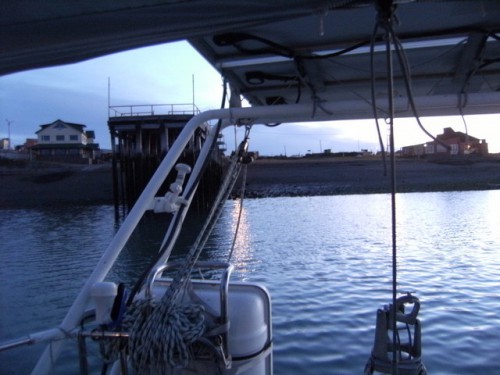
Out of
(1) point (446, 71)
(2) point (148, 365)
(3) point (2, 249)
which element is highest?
(1) point (446, 71)

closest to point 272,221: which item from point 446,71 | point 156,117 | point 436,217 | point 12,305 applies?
point 436,217

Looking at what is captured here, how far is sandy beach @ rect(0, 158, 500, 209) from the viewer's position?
4069cm

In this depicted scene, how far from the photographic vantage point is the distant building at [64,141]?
68.9 metres

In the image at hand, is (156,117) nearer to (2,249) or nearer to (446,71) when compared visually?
(2,249)

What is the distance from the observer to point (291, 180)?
47188mm

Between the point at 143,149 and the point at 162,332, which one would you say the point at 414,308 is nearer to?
the point at 162,332

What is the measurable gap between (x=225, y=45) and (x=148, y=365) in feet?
5.30

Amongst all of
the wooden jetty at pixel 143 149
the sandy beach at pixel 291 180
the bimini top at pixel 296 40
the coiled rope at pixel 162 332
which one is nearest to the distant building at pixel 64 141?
the sandy beach at pixel 291 180

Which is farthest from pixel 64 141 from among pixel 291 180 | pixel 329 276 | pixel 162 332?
pixel 162 332

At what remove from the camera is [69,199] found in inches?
1572

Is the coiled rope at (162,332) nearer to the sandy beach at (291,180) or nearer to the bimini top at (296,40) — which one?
the bimini top at (296,40)

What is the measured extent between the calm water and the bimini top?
3.12 meters

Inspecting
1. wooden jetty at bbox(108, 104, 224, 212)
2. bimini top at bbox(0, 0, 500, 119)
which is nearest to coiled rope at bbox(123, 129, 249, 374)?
bimini top at bbox(0, 0, 500, 119)

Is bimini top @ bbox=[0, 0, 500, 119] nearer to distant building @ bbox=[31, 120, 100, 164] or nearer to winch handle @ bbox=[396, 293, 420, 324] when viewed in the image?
winch handle @ bbox=[396, 293, 420, 324]
